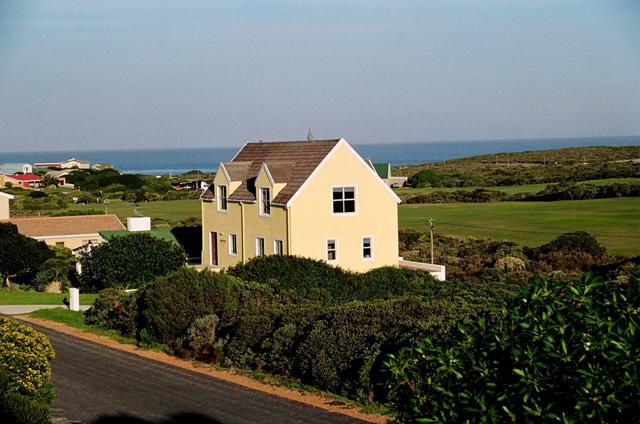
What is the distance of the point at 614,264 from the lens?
4044 cm

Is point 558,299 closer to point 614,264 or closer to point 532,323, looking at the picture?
point 532,323

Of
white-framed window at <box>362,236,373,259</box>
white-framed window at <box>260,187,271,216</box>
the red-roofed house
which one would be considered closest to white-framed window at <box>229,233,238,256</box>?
white-framed window at <box>260,187,271,216</box>

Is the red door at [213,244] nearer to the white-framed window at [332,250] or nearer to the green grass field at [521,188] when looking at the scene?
the white-framed window at [332,250]

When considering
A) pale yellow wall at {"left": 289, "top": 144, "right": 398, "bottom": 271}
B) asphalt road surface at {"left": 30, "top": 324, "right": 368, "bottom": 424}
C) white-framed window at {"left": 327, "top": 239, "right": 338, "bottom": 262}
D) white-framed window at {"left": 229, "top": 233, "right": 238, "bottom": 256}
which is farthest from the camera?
white-framed window at {"left": 229, "top": 233, "right": 238, "bottom": 256}

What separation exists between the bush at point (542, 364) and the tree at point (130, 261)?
1142 inches

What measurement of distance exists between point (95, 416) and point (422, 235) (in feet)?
130

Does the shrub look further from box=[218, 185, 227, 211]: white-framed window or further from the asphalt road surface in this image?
box=[218, 185, 227, 211]: white-framed window

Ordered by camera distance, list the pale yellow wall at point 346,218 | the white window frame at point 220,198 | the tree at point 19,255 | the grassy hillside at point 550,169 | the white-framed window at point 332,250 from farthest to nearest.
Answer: the grassy hillside at point 550,169 < the tree at point 19,255 < the white window frame at point 220,198 < the white-framed window at point 332,250 < the pale yellow wall at point 346,218

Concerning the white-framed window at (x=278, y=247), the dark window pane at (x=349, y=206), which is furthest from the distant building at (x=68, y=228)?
the dark window pane at (x=349, y=206)

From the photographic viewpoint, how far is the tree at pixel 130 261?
3588 centimetres

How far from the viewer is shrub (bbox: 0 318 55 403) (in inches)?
584

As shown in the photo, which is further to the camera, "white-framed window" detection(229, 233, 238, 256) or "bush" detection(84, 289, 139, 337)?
"white-framed window" detection(229, 233, 238, 256)

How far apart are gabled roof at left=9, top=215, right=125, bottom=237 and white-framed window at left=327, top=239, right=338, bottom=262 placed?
749 inches

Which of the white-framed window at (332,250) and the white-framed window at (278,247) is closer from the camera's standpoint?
the white-framed window at (332,250)
